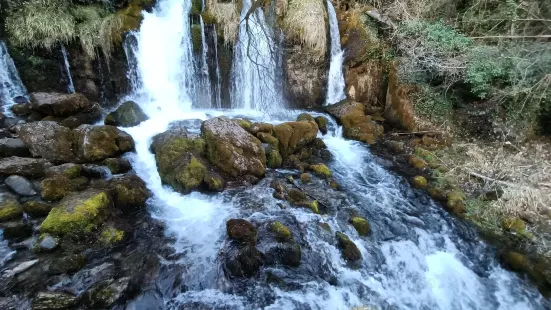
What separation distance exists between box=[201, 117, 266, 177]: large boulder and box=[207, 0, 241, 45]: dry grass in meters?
3.54

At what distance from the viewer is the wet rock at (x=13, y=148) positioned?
5.88 metres

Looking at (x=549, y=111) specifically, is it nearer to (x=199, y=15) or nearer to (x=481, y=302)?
(x=481, y=302)

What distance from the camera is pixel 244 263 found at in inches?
169

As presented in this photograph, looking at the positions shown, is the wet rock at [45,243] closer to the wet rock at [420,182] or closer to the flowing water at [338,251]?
the flowing water at [338,251]

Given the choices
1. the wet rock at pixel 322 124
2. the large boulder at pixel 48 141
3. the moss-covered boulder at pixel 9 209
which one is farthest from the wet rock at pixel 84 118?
the wet rock at pixel 322 124

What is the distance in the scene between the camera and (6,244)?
14.4 ft

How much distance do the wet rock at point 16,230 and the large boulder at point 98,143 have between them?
5.77 feet

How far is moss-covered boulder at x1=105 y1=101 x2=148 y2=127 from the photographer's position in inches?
304

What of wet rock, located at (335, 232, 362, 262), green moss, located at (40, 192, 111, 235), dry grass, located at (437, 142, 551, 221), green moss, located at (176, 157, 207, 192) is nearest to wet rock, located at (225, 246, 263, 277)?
wet rock, located at (335, 232, 362, 262)

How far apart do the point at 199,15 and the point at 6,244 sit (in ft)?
23.7

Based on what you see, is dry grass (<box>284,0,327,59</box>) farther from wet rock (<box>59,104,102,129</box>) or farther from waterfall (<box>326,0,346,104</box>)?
wet rock (<box>59,104,102,129</box>)

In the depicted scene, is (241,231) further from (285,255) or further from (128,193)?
(128,193)

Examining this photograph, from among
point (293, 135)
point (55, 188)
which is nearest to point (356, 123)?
point (293, 135)

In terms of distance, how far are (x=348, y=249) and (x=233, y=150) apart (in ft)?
9.64
